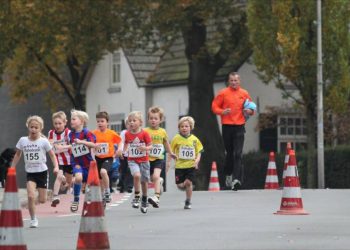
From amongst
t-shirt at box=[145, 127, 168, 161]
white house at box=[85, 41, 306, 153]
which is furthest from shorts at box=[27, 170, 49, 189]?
white house at box=[85, 41, 306, 153]

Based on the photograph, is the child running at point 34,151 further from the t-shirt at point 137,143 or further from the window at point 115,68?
the window at point 115,68

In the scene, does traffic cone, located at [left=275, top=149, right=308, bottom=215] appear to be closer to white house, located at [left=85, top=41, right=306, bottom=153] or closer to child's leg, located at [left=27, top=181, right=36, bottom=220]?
child's leg, located at [left=27, top=181, right=36, bottom=220]

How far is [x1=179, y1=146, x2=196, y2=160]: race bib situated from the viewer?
21.7 meters

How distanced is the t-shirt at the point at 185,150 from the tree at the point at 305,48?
17.0 meters

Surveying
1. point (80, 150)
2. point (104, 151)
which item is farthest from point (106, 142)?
point (80, 150)

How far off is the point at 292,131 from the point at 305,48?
6.79m

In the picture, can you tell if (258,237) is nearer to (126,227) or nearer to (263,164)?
(126,227)

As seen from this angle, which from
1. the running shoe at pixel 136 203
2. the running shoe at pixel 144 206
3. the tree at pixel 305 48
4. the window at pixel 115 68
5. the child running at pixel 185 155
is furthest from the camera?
the window at pixel 115 68

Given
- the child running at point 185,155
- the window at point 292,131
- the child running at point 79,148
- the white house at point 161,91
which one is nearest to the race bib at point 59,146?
the child running at point 79,148

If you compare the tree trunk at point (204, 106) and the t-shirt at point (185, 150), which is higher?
the tree trunk at point (204, 106)

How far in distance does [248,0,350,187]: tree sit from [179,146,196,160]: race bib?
17032 mm

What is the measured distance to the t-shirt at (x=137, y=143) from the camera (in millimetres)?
20812

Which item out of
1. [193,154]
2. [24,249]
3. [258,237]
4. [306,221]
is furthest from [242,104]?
[24,249]

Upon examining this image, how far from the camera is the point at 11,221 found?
12.1 m
